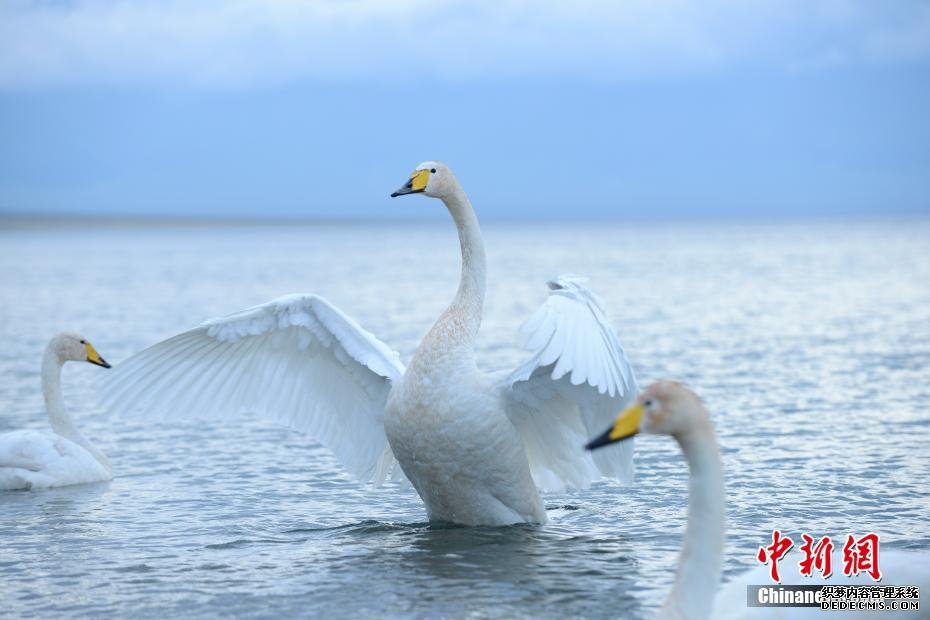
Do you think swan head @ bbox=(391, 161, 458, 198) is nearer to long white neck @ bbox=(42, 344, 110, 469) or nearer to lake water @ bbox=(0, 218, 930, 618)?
lake water @ bbox=(0, 218, 930, 618)

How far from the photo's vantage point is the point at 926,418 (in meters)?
12.1

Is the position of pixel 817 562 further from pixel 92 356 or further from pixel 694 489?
pixel 92 356

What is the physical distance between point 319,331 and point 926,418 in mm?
6113

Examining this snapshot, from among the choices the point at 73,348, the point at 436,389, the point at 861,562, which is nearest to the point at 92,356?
the point at 73,348

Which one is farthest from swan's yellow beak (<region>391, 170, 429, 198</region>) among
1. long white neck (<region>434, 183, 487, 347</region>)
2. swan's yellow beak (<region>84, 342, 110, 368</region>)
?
swan's yellow beak (<region>84, 342, 110, 368</region>)

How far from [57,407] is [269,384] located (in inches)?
126

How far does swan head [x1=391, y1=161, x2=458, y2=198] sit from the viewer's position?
8.49 meters

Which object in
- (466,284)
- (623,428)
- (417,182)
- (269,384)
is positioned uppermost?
(417,182)

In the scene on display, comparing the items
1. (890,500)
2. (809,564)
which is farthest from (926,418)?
(809,564)

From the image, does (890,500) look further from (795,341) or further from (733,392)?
(795,341)

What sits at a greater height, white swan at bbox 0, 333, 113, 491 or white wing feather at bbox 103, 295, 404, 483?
white wing feather at bbox 103, 295, 404, 483

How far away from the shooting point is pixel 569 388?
25.2ft

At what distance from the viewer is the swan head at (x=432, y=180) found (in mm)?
8492

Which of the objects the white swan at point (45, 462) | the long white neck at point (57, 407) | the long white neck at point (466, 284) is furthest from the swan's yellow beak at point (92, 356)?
the long white neck at point (466, 284)
